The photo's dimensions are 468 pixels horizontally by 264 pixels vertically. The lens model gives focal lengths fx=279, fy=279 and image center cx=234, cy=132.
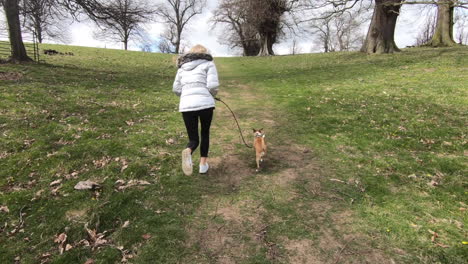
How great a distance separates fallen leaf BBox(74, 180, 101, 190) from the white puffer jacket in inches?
75.4

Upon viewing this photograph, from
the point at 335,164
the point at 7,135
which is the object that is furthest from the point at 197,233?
the point at 7,135

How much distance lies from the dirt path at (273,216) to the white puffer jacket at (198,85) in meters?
1.39

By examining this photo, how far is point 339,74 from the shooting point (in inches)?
620

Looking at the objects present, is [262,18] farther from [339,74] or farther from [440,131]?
[440,131]

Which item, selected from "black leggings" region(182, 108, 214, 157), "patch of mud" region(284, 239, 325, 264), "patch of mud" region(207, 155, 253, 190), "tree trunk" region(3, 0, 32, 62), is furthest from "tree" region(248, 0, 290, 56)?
"patch of mud" region(284, 239, 325, 264)

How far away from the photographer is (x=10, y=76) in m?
12.3

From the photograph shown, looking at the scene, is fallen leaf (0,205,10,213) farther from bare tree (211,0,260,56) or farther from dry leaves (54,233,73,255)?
bare tree (211,0,260,56)

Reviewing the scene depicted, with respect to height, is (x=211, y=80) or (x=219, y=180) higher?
(x=211, y=80)

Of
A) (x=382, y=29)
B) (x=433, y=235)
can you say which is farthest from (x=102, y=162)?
(x=382, y=29)

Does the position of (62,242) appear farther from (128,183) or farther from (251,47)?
(251,47)

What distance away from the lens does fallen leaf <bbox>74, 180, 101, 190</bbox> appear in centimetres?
464

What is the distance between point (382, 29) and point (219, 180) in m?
20.2

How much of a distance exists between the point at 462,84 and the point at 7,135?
15.2 m

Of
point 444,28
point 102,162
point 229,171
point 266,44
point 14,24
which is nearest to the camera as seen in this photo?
point 229,171
